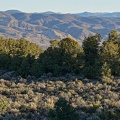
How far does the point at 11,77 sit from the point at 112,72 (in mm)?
13976

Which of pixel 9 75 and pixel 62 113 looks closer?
pixel 62 113

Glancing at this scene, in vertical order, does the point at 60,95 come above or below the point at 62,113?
below

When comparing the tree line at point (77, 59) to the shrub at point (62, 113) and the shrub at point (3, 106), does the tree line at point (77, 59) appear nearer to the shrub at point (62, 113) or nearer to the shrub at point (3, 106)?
the shrub at point (3, 106)

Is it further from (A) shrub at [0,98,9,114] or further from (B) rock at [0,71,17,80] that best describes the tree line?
(A) shrub at [0,98,9,114]

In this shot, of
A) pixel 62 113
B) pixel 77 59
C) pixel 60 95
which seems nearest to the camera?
pixel 62 113

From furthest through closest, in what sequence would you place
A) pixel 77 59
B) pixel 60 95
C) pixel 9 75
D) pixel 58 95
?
pixel 9 75, pixel 77 59, pixel 58 95, pixel 60 95

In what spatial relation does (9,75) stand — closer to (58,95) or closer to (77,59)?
(77,59)

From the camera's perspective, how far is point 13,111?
30.3 metres

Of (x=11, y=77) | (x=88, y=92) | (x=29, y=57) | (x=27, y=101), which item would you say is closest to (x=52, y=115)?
(x=27, y=101)

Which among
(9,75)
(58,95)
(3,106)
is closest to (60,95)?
(58,95)

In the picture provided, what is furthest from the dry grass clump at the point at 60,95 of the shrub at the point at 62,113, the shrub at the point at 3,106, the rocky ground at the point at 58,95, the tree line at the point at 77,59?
the tree line at the point at 77,59

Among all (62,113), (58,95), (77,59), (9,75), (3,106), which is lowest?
(9,75)

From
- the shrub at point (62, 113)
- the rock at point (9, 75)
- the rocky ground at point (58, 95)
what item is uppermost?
the shrub at point (62, 113)

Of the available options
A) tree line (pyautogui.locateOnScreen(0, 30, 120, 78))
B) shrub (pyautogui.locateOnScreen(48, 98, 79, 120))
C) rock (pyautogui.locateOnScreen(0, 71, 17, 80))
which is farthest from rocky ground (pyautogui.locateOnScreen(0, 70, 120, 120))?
shrub (pyautogui.locateOnScreen(48, 98, 79, 120))
